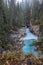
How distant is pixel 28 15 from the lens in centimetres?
4659

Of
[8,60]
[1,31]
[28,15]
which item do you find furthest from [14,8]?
[8,60]

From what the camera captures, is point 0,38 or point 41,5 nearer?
point 0,38

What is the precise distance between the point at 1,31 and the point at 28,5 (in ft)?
98.6

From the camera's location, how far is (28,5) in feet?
162

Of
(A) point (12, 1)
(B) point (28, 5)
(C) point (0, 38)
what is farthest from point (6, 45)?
(B) point (28, 5)

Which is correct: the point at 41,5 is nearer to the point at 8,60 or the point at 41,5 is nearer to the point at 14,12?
the point at 14,12

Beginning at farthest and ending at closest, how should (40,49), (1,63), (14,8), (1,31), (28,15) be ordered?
(28,15) < (14,8) < (1,31) < (40,49) < (1,63)

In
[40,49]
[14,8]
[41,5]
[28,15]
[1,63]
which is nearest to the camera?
[1,63]

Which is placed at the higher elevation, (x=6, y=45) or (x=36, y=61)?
(x=36, y=61)

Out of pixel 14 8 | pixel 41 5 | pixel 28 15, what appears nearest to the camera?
pixel 41 5

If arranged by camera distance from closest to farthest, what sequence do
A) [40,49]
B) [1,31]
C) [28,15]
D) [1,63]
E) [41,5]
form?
1. [1,63]
2. [40,49]
3. [1,31]
4. [41,5]
5. [28,15]

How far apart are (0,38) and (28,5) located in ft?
105

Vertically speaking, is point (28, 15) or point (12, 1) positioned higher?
point (12, 1)

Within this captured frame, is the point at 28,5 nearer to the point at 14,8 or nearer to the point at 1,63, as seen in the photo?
the point at 14,8
